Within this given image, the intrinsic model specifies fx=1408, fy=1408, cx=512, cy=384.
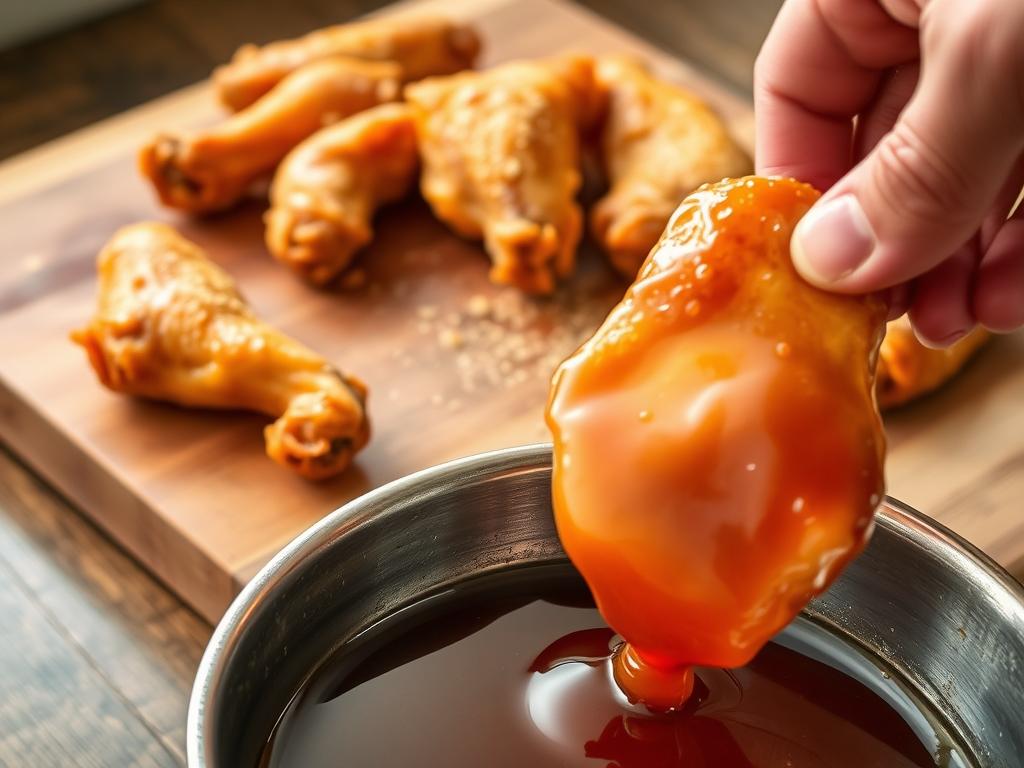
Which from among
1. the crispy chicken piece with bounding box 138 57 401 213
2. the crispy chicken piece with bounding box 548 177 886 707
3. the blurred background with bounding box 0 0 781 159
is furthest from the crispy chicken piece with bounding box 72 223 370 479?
the blurred background with bounding box 0 0 781 159

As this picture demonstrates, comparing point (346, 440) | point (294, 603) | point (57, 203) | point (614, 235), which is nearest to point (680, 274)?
point (294, 603)

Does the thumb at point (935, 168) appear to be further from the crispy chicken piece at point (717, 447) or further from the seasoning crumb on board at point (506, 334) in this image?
the seasoning crumb on board at point (506, 334)

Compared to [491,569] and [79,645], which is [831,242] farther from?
[79,645]

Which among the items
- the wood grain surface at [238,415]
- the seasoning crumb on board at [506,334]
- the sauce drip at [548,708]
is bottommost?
the wood grain surface at [238,415]

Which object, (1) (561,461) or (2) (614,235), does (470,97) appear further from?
(1) (561,461)

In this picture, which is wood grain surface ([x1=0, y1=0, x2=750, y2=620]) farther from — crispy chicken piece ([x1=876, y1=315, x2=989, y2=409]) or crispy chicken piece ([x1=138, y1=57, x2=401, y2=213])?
crispy chicken piece ([x1=876, y1=315, x2=989, y2=409])

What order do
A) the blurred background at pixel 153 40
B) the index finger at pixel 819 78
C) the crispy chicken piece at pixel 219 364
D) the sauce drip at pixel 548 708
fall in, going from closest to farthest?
the sauce drip at pixel 548 708, the index finger at pixel 819 78, the crispy chicken piece at pixel 219 364, the blurred background at pixel 153 40

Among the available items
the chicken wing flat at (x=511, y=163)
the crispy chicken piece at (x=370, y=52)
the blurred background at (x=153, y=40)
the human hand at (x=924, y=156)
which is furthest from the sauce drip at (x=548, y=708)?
the blurred background at (x=153, y=40)
